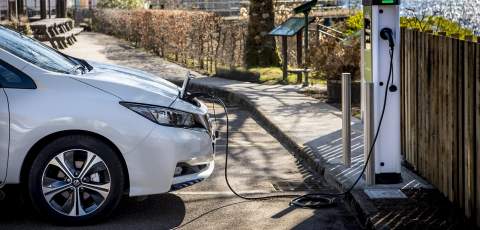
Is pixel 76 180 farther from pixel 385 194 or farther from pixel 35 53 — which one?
pixel 385 194

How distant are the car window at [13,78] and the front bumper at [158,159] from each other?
90 centimetres

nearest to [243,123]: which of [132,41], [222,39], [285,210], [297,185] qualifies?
[297,185]

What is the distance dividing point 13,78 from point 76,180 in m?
0.89

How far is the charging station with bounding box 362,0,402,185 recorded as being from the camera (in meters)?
7.14

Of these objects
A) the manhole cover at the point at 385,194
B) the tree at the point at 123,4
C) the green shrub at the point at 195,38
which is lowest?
the manhole cover at the point at 385,194

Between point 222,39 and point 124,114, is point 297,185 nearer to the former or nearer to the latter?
point 124,114

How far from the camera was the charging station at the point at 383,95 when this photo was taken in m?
7.14

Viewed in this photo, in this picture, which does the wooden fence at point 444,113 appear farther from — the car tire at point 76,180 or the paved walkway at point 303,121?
the car tire at point 76,180

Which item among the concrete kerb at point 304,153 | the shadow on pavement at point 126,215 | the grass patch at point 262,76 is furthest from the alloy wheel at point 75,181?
the grass patch at point 262,76

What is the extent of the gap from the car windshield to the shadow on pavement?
3.36ft

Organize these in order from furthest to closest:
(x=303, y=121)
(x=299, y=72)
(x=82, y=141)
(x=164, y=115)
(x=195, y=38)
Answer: (x=195, y=38) < (x=299, y=72) < (x=303, y=121) < (x=164, y=115) < (x=82, y=141)

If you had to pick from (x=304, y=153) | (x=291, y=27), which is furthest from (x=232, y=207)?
(x=291, y=27)

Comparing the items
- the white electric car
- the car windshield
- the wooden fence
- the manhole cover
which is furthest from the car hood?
the wooden fence

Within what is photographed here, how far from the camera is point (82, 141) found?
251 inches
